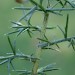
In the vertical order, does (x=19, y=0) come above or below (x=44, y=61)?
above

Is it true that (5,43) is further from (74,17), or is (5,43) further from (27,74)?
(27,74)

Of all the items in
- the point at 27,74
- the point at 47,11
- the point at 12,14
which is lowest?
the point at 12,14

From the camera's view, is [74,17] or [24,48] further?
[74,17]

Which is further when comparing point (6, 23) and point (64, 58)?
point (6, 23)

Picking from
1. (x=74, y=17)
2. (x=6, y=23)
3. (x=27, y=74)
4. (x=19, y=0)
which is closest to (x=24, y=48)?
(x=6, y=23)

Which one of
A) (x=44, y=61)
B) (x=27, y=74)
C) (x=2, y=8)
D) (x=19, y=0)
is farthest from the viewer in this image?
(x=2, y=8)

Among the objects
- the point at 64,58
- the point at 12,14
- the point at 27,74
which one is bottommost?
the point at 64,58

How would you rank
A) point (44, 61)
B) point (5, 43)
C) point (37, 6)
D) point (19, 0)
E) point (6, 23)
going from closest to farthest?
point (19, 0), point (37, 6), point (44, 61), point (5, 43), point (6, 23)

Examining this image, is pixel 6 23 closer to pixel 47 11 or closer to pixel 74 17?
pixel 74 17

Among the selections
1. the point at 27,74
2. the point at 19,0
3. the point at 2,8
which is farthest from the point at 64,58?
the point at 19,0
